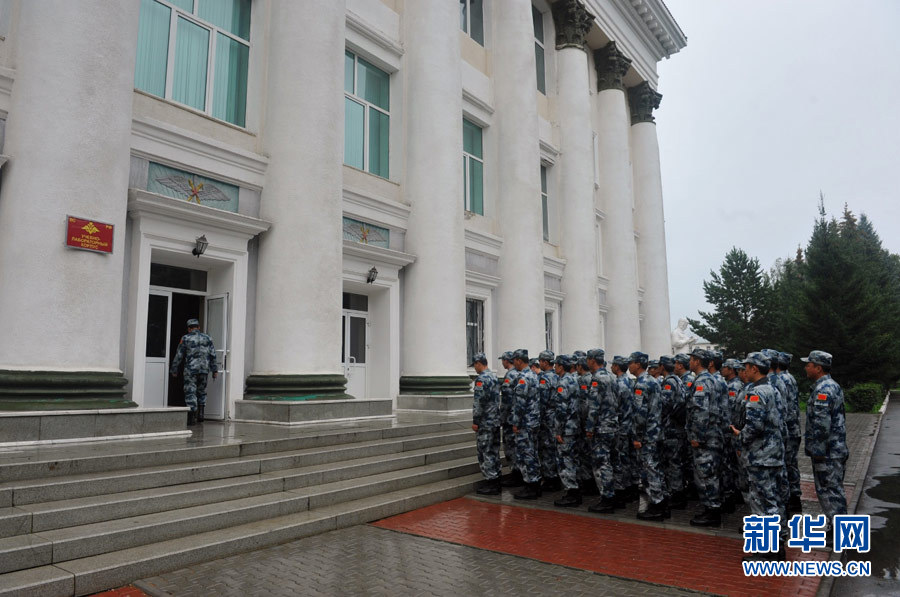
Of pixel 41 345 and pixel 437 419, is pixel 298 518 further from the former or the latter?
pixel 437 419

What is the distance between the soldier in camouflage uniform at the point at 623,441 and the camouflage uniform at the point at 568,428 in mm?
575

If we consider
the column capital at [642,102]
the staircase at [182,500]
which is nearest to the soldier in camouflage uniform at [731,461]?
the staircase at [182,500]

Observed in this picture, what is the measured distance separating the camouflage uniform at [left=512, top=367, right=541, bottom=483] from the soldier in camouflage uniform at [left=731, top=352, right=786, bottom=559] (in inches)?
122

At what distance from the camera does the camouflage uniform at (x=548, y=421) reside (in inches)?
360

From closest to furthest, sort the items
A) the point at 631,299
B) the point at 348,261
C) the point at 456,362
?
the point at 348,261
the point at 456,362
the point at 631,299

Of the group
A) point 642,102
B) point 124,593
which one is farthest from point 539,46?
point 124,593

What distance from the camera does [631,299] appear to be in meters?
25.1

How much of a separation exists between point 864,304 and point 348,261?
2655 centimetres

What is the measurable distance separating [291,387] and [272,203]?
344 centimetres

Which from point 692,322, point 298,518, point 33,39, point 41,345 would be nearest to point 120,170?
point 33,39

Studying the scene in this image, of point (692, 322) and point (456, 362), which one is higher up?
point (692, 322)

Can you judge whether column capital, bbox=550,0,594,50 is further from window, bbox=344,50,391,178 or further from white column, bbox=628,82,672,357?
window, bbox=344,50,391,178

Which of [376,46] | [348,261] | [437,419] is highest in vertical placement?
[376,46]

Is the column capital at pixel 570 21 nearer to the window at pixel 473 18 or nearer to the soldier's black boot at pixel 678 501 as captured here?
the window at pixel 473 18
